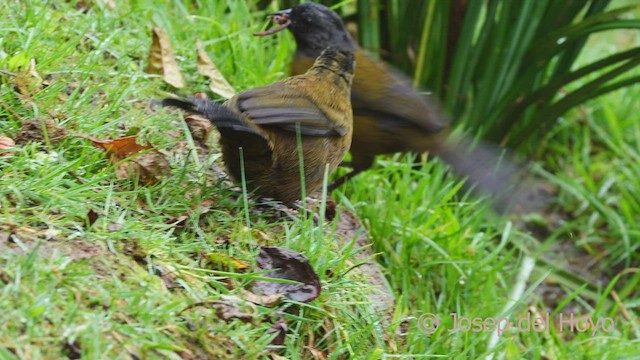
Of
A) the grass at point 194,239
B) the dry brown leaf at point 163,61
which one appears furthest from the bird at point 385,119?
the dry brown leaf at point 163,61

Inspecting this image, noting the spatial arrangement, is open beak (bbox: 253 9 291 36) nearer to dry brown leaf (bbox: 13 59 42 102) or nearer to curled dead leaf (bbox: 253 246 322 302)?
dry brown leaf (bbox: 13 59 42 102)

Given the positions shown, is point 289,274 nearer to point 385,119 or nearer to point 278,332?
point 278,332

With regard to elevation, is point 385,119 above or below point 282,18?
below

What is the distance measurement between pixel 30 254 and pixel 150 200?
688 mm

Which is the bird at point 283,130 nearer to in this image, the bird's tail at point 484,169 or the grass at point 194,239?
the grass at point 194,239

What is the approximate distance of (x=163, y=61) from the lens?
13.6 ft

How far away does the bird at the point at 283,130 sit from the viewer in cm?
306

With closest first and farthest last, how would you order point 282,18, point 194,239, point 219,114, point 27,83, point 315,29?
point 219,114 → point 194,239 → point 27,83 → point 315,29 → point 282,18

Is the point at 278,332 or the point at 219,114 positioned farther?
the point at 219,114

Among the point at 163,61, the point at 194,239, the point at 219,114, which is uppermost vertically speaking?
the point at 219,114

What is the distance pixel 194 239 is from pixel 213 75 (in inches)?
52.7

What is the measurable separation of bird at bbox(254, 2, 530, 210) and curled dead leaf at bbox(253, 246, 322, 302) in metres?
1.11

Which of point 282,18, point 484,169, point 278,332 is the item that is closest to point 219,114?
point 278,332

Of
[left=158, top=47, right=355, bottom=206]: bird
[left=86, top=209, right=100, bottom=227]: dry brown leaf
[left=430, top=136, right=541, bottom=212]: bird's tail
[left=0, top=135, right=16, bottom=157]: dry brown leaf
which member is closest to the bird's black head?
[left=158, top=47, right=355, bottom=206]: bird
